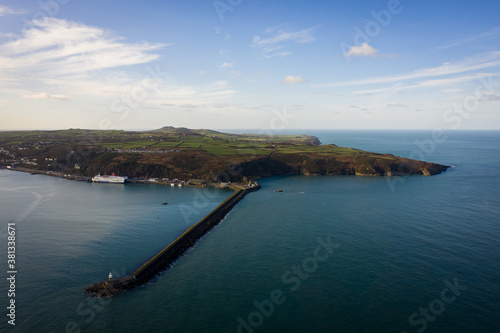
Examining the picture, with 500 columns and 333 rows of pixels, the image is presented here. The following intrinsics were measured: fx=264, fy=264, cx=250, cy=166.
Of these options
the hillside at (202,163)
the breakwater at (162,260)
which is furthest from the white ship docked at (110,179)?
the breakwater at (162,260)

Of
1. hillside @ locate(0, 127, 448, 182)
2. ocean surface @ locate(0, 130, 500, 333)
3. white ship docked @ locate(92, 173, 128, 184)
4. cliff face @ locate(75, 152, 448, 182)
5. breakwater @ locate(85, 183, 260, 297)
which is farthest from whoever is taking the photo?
hillside @ locate(0, 127, 448, 182)

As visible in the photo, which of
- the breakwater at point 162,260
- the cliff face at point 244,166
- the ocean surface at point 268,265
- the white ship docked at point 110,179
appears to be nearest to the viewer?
the ocean surface at point 268,265

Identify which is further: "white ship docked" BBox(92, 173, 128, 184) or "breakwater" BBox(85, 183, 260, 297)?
"white ship docked" BBox(92, 173, 128, 184)

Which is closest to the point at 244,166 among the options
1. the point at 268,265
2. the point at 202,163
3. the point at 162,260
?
the point at 202,163

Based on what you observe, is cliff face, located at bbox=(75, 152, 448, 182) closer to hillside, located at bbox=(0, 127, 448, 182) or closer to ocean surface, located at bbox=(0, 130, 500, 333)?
hillside, located at bbox=(0, 127, 448, 182)

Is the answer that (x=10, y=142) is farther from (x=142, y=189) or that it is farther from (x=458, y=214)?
(x=458, y=214)

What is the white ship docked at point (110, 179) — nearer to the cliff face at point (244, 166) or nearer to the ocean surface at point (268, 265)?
the cliff face at point (244, 166)

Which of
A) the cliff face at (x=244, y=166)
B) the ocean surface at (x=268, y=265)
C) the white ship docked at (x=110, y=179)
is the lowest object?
the ocean surface at (x=268, y=265)

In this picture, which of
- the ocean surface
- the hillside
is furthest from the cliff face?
the ocean surface
